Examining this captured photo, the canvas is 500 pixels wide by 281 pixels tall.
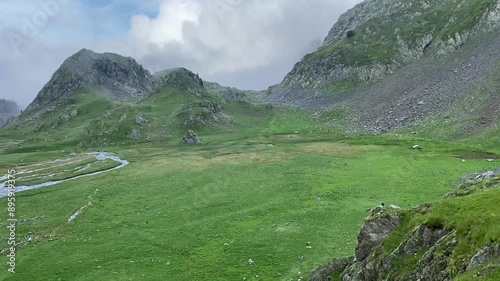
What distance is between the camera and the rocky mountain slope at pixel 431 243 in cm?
1888

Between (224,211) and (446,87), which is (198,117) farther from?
(224,211)

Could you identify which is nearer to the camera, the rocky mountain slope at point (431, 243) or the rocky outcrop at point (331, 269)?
the rocky mountain slope at point (431, 243)

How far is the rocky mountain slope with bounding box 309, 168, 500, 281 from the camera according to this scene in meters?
18.9

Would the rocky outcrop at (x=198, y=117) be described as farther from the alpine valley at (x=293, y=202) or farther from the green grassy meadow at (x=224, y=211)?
the green grassy meadow at (x=224, y=211)

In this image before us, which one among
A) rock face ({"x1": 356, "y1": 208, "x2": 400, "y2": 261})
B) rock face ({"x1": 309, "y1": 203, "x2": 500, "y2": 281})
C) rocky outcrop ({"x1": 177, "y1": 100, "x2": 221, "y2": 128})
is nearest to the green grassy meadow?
rock face ({"x1": 309, "y1": 203, "x2": 500, "y2": 281})

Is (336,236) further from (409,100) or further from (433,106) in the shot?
(409,100)

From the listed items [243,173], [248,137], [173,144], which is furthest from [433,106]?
[173,144]

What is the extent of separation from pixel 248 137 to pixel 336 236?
111m

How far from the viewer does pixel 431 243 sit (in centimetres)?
2317

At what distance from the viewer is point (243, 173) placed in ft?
284

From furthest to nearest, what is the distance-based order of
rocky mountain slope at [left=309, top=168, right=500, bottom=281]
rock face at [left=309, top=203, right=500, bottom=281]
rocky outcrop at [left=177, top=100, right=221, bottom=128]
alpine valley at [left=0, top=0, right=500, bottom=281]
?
rocky outcrop at [left=177, top=100, right=221, bottom=128]
alpine valley at [left=0, top=0, right=500, bottom=281]
rock face at [left=309, top=203, right=500, bottom=281]
rocky mountain slope at [left=309, top=168, right=500, bottom=281]

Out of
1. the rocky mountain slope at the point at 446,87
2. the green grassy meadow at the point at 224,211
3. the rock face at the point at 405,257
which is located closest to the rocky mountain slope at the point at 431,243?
the rock face at the point at 405,257

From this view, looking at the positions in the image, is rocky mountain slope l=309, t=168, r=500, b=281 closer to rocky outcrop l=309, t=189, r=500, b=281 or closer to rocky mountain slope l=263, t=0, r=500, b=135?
rocky outcrop l=309, t=189, r=500, b=281

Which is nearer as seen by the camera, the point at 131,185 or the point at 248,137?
the point at 131,185
